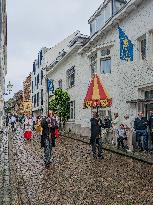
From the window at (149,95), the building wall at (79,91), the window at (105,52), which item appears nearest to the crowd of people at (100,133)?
the window at (149,95)

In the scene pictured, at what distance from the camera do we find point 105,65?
2269 centimetres

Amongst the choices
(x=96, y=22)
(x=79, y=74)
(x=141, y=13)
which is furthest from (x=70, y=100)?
(x=141, y=13)

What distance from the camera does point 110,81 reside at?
71.1 ft

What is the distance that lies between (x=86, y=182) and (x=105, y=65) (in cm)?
1412

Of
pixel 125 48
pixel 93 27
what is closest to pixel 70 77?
pixel 93 27

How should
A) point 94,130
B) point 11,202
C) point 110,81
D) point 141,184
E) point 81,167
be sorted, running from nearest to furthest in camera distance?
point 11,202
point 141,184
point 81,167
point 94,130
point 110,81

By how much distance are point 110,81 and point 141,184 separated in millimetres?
13165

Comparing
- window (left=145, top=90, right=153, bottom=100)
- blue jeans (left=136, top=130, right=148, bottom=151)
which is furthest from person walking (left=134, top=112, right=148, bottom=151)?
window (left=145, top=90, right=153, bottom=100)

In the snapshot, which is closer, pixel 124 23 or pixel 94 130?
pixel 94 130

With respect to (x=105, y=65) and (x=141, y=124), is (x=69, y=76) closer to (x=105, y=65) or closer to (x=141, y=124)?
(x=105, y=65)

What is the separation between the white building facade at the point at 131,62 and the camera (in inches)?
675

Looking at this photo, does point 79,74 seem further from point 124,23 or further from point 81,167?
point 81,167

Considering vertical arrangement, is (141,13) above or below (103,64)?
above

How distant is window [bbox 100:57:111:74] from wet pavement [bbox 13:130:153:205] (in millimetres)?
9630
